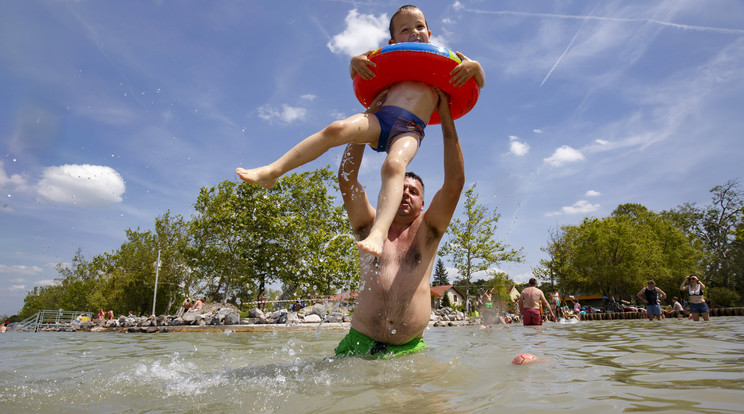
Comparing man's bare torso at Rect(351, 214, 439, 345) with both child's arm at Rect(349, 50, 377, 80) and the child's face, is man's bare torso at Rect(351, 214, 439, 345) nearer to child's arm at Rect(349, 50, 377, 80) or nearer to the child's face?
child's arm at Rect(349, 50, 377, 80)

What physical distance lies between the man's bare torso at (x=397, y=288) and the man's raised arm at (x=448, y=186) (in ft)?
0.40

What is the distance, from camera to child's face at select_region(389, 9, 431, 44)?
3.39 m

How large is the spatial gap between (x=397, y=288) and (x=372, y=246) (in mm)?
1006

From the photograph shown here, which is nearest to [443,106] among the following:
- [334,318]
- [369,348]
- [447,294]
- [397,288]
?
[397,288]

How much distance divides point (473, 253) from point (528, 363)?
84.6 feet

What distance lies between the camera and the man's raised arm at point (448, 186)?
310 cm

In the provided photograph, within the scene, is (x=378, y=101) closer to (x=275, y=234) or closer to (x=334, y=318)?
(x=334, y=318)

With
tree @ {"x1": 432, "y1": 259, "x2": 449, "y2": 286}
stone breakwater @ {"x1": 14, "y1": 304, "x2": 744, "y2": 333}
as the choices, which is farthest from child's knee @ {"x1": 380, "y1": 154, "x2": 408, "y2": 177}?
tree @ {"x1": 432, "y1": 259, "x2": 449, "y2": 286}

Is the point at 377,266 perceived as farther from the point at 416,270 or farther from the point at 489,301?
the point at 489,301

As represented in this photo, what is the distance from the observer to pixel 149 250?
1334 inches

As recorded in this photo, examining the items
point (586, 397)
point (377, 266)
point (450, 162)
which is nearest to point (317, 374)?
point (377, 266)

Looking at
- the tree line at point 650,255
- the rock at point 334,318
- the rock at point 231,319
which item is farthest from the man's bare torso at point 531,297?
the tree line at point 650,255

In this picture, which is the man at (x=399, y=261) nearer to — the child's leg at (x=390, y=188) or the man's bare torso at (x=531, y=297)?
the child's leg at (x=390, y=188)

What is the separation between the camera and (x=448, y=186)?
10.2ft
